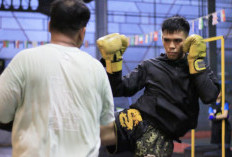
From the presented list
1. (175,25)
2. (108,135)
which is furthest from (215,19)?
(108,135)

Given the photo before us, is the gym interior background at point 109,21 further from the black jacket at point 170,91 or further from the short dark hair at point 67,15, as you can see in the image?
the short dark hair at point 67,15

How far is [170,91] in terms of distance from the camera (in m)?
2.28

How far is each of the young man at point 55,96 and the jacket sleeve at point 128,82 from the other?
26.6 inches

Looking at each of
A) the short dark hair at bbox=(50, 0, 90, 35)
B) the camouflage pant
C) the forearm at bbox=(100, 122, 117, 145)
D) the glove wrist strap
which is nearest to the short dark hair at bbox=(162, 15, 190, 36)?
the glove wrist strap

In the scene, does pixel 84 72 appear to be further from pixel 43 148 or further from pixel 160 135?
pixel 160 135

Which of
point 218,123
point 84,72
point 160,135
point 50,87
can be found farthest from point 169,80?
point 218,123

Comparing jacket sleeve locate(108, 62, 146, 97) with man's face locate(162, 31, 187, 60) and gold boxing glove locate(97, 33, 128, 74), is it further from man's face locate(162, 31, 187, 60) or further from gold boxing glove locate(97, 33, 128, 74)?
man's face locate(162, 31, 187, 60)

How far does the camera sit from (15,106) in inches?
57.8

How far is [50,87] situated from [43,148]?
0.85 feet

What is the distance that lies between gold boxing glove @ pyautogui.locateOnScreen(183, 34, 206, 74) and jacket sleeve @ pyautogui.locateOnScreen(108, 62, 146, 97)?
13.1 inches

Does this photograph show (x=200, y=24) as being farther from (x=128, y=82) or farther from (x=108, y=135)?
(x=108, y=135)

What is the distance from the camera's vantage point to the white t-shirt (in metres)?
1.43

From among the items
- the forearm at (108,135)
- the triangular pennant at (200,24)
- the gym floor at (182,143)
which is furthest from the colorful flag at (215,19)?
the forearm at (108,135)

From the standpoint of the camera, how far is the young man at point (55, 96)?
1.44 m
